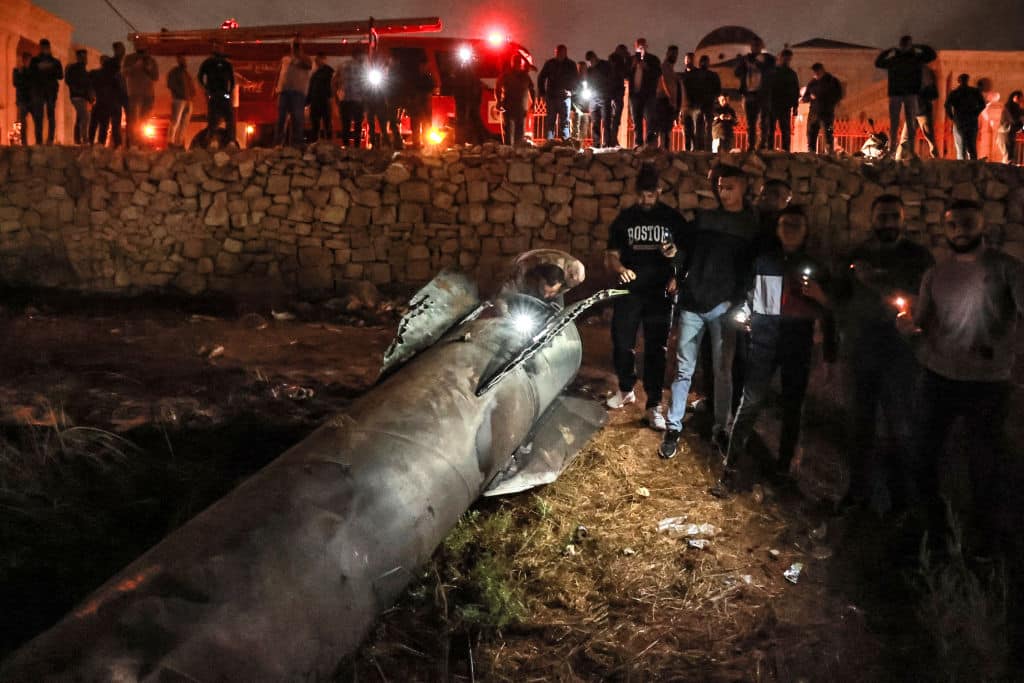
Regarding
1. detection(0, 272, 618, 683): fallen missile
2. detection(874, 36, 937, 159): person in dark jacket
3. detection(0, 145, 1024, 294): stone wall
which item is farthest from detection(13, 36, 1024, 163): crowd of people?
Answer: detection(0, 272, 618, 683): fallen missile

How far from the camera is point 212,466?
427 cm

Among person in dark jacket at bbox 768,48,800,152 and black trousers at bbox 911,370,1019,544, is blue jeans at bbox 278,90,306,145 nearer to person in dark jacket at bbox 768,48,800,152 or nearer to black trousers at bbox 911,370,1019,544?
person in dark jacket at bbox 768,48,800,152

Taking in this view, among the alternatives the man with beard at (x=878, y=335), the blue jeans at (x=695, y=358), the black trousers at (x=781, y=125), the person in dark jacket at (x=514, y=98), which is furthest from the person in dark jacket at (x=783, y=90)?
the man with beard at (x=878, y=335)

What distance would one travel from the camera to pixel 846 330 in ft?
13.0

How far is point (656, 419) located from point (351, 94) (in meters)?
6.90

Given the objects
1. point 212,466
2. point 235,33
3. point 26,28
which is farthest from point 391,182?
point 26,28

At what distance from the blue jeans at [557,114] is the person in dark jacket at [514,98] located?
326 mm

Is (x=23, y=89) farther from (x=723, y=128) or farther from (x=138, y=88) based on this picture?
(x=723, y=128)

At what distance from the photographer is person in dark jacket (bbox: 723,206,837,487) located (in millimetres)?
4145

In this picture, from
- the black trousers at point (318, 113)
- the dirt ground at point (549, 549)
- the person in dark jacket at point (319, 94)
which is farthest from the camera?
the black trousers at point (318, 113)

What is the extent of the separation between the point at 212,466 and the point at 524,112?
23.8 ft

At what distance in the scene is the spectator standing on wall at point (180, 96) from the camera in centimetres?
1041

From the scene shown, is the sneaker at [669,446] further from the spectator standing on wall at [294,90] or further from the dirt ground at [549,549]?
the spectator standing on wall at [294,90]

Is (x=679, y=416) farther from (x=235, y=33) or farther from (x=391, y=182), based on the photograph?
(x=235, y=33)
